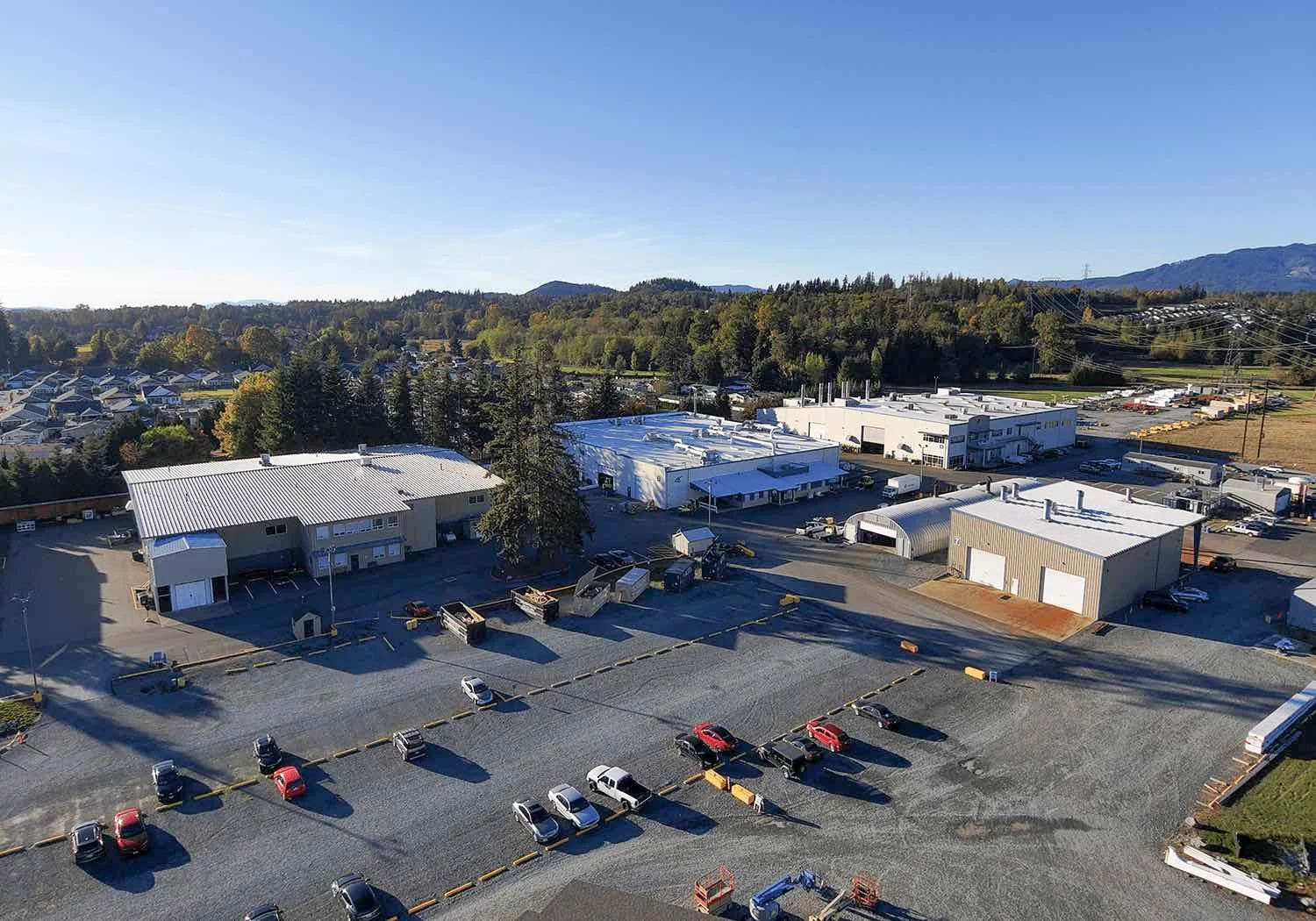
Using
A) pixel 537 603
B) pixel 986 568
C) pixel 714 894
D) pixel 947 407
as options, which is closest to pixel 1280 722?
pixel 986 568

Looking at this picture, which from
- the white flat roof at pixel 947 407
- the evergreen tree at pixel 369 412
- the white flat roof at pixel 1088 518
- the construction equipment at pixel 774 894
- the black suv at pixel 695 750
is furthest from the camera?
the white flat roof at pixel 947 407

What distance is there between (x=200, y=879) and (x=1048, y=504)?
33.3 metres

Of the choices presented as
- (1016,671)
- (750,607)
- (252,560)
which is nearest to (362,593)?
(252,560)

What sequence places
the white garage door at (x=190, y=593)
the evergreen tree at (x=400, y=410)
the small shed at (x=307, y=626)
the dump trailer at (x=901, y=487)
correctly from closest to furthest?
the small shed at (x=307, y=626)
the white garage door at (x=190, y=593)
the dump trailer at (x=901, y=487)
the evergreen tree at (x=400, y=410)

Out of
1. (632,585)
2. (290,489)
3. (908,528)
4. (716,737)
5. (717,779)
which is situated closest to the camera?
(717,779)

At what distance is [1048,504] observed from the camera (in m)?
34.1

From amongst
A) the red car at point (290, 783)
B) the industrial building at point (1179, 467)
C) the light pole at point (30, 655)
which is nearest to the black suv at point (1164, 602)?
the industrial building at point (1179, 467)

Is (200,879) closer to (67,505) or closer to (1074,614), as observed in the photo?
(1074,614)

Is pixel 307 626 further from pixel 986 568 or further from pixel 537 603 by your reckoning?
pixel 986 568

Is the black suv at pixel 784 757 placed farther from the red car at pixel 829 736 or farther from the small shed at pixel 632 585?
the small shed at pixel 632 585

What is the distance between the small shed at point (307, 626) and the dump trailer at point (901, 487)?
34365mm

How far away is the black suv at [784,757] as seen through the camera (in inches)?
774

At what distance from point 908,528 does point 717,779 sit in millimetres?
21475

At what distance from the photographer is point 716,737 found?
20.8 meters
